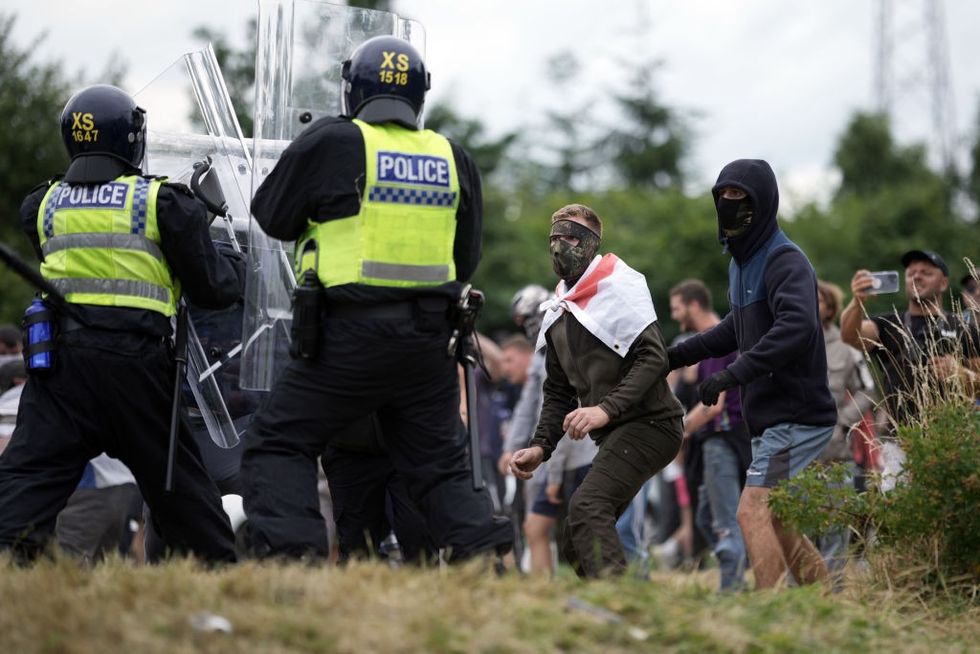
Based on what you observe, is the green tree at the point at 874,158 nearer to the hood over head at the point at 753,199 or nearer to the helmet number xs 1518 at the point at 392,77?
the hood over head at the point at 753,199

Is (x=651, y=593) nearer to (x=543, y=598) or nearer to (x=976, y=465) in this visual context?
(x=543, y=598)

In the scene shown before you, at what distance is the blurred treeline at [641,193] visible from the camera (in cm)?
2203

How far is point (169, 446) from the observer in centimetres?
604

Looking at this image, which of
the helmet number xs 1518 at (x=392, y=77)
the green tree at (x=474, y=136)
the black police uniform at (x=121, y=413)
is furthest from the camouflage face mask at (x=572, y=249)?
the green tree at (x=474, y=136)

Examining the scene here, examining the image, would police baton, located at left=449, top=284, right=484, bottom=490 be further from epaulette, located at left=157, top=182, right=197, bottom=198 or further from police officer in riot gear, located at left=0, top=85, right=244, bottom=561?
epaulette, located at left=157, top=182, right=197, bottom=198

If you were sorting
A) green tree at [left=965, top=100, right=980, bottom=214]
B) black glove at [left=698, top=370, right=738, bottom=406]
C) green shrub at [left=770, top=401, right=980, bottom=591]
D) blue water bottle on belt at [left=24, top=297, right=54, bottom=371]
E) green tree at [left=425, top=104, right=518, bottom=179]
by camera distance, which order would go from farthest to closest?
green tree at [left=965, top=100, right=980, bottom=214], green tree at [left=425, top=104, right=518, bottom=179], black glove at [left=698, top=370, right=738, bottom=406], green shrub at [left=770, top=401, right=980, bottom=591], blue water bottle on belt at [left=24, top=297, right=54, bottom=371]

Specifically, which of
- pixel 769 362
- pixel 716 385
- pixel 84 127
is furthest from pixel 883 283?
pixel 84 127

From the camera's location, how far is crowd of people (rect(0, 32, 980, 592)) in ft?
18.2

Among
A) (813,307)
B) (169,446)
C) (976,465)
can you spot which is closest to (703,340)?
(813,307)

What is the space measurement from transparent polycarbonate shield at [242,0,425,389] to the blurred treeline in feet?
38.7

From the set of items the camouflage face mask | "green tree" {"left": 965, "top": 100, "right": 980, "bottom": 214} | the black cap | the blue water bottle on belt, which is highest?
"green tree" {"left": 965, "top": 100, "right": 980, "bottom": 214}

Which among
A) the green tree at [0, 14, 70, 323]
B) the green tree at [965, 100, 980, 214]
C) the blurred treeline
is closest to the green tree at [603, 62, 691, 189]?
the blurred treeline

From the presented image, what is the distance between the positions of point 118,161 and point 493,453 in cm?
778

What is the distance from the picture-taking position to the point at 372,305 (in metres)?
5.53
